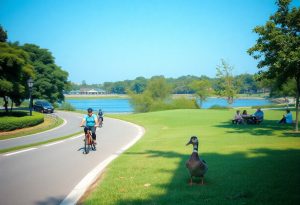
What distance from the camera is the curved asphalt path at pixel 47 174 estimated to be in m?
7.11

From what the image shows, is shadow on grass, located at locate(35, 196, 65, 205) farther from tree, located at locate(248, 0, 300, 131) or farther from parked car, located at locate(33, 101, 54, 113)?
parked car, located at locate(33, 101, 54, 113)

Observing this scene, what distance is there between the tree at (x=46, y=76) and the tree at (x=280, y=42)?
4506 centimetres

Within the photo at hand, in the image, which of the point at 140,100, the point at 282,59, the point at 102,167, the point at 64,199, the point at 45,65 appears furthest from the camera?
the point at 140,100

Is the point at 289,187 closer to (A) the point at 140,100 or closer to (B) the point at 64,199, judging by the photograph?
(B) the point at 64,199

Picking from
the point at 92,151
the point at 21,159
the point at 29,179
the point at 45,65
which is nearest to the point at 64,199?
the point at 29,179

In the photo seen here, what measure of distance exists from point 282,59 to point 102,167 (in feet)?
41.2

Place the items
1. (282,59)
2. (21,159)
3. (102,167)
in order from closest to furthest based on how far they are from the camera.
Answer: (102,167), (21,159), (282,59)

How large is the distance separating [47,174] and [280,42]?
15.1 m

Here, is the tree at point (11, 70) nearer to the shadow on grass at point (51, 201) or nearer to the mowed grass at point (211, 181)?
the mowed grass at point (211, 181)

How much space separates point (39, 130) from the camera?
26734 mm

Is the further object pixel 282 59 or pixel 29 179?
pixel 282 59

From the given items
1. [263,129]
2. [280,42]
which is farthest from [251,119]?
[280,42]

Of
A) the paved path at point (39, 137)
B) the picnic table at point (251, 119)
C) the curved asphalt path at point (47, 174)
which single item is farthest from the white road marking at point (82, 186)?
the picnic table at point (251, 119)

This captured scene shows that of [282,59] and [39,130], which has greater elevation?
[282,59]
